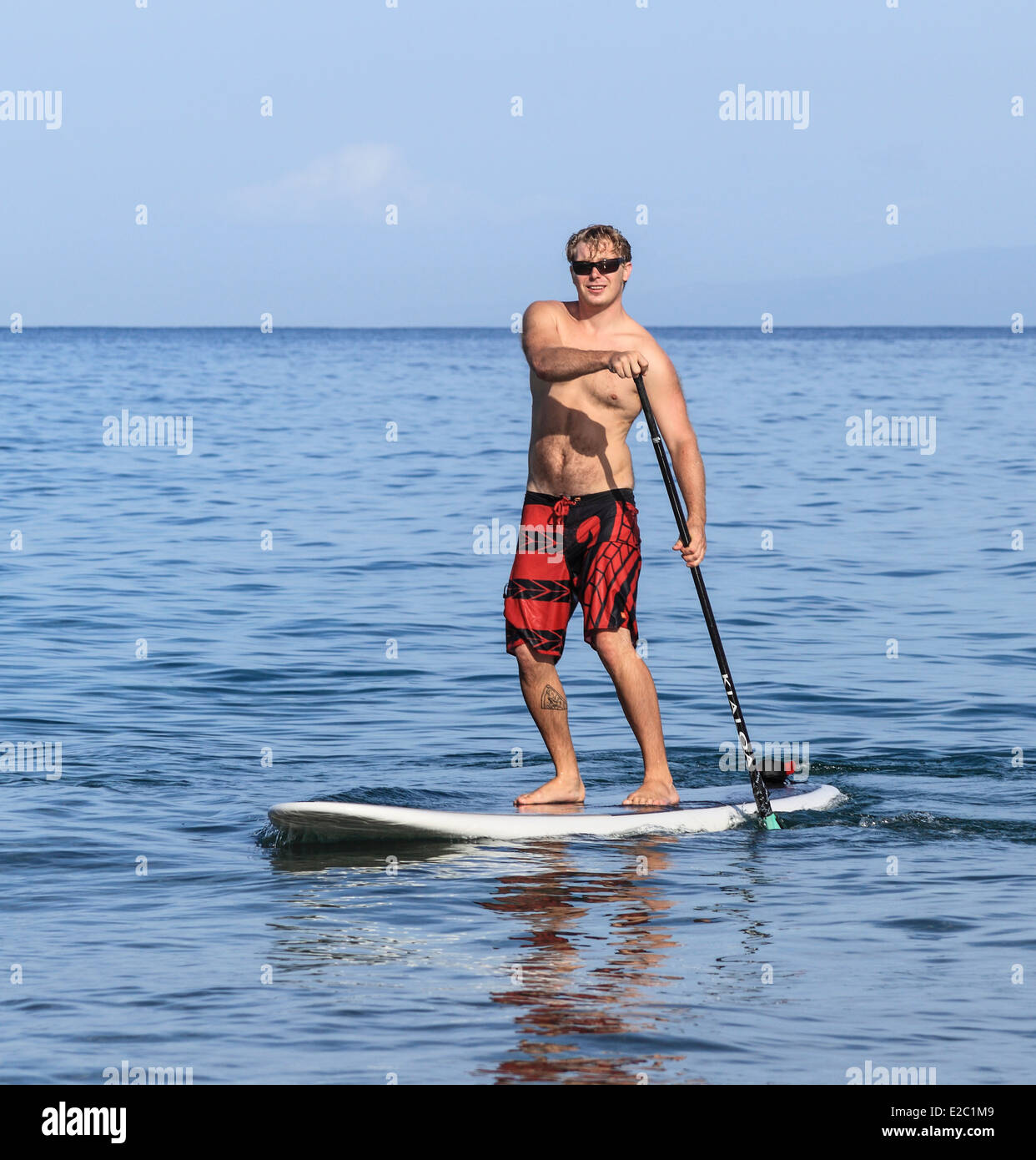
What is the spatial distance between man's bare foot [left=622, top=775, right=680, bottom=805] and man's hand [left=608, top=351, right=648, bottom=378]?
2.03 m

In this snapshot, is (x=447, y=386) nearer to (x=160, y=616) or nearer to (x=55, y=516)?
(x=55, y=516)

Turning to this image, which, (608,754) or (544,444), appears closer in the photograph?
(544,444)

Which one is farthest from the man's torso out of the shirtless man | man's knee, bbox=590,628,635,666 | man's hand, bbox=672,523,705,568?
man's knee, bbox=590,628,635,666

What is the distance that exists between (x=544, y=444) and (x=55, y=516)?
581 inches

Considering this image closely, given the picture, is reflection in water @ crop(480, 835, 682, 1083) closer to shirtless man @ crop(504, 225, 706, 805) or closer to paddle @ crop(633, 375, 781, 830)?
paddle @ crop(633, 375, 781, 830)

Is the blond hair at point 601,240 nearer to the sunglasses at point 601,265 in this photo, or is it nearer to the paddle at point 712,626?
the sunglasses at point 601,265

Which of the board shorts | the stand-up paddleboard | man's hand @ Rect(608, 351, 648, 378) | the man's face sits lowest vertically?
the stand-up paddleboard

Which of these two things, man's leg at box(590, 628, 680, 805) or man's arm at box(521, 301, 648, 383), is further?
man's leg at box(590, 628, 680, 805)

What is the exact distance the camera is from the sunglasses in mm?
7719

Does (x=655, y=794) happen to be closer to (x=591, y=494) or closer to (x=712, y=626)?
(x=712, y=626)
